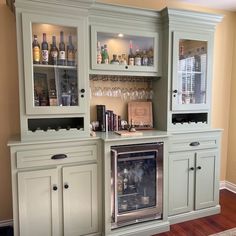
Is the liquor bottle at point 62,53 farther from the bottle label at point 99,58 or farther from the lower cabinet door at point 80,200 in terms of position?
the lower cabinet door at point 80,200

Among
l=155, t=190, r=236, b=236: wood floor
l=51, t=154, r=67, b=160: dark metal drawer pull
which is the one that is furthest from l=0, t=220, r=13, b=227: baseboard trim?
l=155, t=190, r=236, b=236: wood floor

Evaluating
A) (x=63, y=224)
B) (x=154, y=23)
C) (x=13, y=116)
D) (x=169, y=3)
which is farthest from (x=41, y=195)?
(x=169, y=3)

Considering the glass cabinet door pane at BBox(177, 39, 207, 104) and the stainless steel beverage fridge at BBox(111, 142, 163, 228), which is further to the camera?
the glass cabinet door pane at BBox(177, 39, 207, 104)

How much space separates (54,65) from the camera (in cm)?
207

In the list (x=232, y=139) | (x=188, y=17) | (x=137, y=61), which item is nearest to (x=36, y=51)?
(x=137, y=61)

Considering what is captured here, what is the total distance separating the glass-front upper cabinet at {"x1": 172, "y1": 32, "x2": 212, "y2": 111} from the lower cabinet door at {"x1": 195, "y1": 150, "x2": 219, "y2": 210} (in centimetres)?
57

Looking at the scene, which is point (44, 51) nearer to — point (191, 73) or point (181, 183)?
point (191, 73)

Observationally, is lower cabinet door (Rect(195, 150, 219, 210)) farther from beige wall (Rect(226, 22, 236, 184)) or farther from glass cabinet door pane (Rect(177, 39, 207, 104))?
beige wall (Rect(226, 22, 236, 184))

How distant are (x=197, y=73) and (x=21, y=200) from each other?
7.41 feet

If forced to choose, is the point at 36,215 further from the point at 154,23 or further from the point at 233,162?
the point at 233,162

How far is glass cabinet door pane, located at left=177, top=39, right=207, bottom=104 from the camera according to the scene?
8.27 feet

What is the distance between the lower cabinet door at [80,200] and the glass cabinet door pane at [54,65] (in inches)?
25.2

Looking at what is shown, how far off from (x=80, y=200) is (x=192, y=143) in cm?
133

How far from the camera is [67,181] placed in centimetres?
200
